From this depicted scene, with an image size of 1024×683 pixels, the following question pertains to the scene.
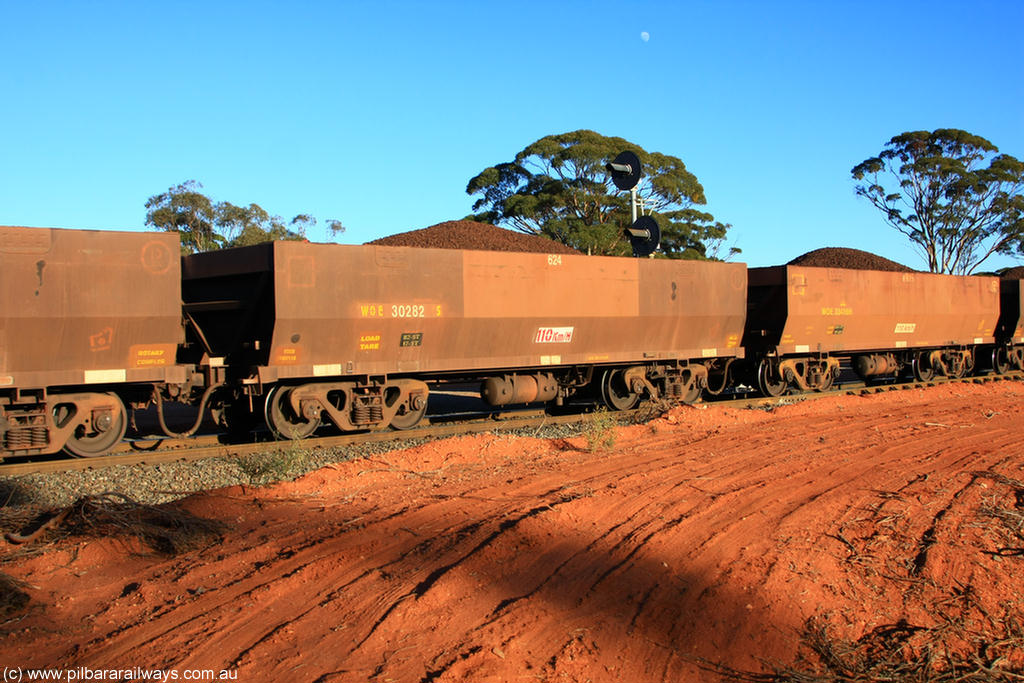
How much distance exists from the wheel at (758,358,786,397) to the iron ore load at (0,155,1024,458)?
0.17 ft

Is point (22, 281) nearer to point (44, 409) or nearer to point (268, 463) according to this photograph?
point (44, 409)

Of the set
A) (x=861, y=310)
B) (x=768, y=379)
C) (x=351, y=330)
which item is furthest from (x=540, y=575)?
(x=861, y=310)

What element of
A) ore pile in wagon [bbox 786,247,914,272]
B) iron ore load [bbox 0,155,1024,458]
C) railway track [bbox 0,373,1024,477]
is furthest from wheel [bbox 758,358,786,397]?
ore pile in wagon [bbox 786,247,914,272]

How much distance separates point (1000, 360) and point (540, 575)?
2506cm

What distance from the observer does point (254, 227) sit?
4038cm

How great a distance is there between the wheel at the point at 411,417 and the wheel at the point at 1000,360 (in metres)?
20.2

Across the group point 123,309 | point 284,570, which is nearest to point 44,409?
point 123,309

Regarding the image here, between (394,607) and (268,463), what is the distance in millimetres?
5371

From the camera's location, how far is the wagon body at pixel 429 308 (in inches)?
442

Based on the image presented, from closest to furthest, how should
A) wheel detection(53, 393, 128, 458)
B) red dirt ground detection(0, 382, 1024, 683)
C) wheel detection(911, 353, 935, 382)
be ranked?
red dirt ground detection(0, 382, 1024, 683) < wheel detection(53, 393, 128, 458) < wheel detection(911, 353, 935, 382)

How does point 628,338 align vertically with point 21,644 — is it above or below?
above

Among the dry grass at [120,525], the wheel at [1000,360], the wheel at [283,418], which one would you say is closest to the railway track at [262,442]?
the wheel at [283,418]

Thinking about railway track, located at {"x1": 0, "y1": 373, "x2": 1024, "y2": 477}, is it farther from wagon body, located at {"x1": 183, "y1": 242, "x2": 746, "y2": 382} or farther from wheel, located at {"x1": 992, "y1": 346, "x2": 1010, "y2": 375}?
wheel, located at {"x1": 992, "y1": 346, "x2": 1010, "y2": 375}

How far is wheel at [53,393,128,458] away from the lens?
34.2 feet
